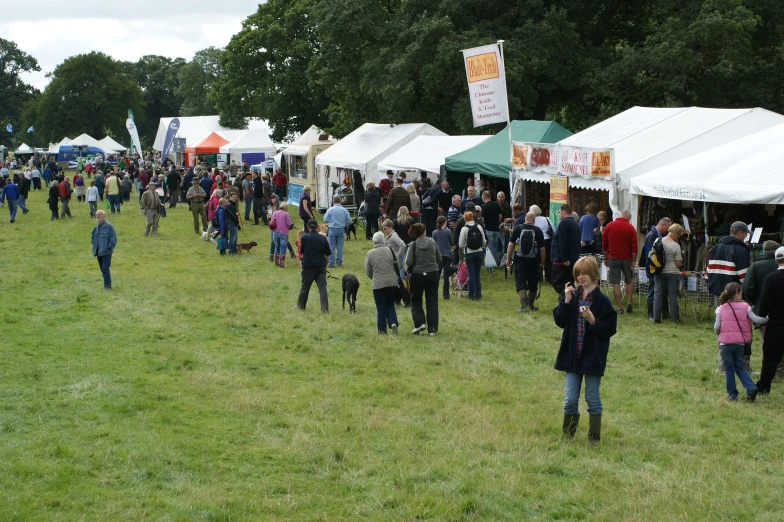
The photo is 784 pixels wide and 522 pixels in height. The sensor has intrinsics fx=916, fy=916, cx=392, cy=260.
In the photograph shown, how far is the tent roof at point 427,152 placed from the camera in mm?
22078

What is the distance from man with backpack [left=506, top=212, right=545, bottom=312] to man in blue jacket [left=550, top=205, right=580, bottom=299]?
1.39 feet

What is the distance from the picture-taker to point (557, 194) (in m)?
16.6

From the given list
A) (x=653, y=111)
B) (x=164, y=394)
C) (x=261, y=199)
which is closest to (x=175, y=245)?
(x=261, y=199)

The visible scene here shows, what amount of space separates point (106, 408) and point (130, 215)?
23295 mm

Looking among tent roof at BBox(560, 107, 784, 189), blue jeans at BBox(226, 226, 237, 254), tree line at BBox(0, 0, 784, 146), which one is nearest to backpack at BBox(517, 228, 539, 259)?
tent roof at BBox(560, 107, 784, 189)

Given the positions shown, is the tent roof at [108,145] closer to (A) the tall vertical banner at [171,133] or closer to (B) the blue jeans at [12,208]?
(A) the tall vertical banner at [171,133]

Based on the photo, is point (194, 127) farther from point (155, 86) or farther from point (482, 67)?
point (155, 86)

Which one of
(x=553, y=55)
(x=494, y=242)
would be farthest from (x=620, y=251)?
(x=553, y=55)

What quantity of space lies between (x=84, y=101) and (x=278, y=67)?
52.4 m

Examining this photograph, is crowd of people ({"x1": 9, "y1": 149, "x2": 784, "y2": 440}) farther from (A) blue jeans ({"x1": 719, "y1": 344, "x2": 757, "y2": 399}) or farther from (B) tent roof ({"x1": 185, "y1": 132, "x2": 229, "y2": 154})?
(B) tent roof ({"x1": 185, "y1": 132, "x2": 229, "y2": 154})

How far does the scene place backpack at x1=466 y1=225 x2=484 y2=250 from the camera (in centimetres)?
1428

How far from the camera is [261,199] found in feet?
89.0

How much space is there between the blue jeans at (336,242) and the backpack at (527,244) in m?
5.03

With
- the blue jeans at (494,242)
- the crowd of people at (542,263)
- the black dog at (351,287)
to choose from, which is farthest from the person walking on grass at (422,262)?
the blue jeans at (494,242)
